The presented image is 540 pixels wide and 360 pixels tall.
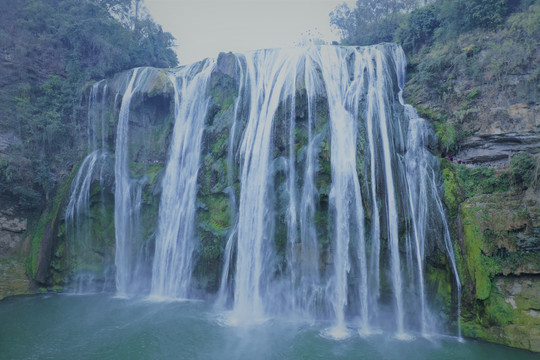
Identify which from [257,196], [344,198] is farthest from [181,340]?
[344,198]

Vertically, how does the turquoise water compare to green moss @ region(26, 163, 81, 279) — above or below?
below

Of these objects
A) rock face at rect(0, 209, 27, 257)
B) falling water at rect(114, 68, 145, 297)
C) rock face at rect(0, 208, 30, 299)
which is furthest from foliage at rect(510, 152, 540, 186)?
rock face at rect(0, 209, 27, 257)

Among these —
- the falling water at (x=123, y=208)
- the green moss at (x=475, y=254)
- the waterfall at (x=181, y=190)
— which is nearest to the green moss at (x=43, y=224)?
the falling water at (x=123, y=208)

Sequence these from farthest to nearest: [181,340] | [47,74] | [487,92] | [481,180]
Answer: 1. [47,74]
2. [487,92]
3. [481,180]
4. [181,340]

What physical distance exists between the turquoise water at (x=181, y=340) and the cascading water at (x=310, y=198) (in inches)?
35.6

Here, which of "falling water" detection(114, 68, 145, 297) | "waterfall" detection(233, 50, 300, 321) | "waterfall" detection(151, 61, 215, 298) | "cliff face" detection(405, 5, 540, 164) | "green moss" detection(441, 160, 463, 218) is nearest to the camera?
"green moss" detection(441, 160, 463, 218)

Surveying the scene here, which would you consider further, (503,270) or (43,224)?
(43,224)

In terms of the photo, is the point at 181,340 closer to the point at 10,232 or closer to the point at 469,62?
the point at 10,232

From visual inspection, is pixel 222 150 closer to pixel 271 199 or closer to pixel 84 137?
pixel 271 199

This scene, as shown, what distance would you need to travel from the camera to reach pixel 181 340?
32.4 ft

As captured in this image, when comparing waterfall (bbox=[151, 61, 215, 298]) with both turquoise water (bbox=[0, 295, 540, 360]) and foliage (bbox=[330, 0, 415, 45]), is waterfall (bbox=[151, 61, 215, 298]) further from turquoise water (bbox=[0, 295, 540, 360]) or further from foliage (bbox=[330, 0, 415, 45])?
foliage (bbox=[330, 0, 415, 45])

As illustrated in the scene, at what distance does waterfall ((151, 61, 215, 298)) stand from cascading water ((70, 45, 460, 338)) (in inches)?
2.2

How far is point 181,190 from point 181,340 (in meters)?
7.01

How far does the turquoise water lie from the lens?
9055mm
